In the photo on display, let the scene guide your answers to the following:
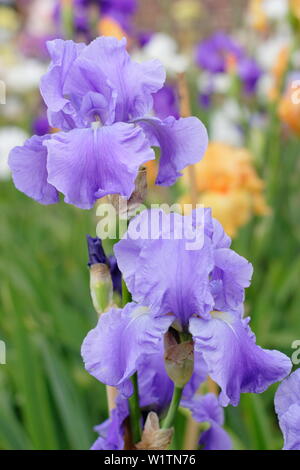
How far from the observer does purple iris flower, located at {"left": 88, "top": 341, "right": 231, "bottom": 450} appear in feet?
2.36

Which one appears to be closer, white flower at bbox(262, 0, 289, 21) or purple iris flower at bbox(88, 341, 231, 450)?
purple iris flower at bbox(88, 341, 231, 450)

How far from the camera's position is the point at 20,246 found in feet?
7.20

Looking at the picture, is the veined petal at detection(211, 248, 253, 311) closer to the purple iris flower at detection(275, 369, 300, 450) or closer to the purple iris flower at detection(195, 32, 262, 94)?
the purple iris flower at detection(275, 369, 300, 450)

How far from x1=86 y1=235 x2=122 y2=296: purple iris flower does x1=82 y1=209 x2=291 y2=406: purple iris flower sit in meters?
0.11

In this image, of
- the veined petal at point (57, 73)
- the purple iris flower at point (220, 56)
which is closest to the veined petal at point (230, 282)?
the veined petal at point (57, 73)

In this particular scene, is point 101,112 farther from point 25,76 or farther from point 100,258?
point 25,76

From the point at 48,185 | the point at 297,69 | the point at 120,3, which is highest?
the point at 120,3

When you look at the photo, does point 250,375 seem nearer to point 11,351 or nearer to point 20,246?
point 11,351

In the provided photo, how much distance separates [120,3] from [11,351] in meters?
1.60

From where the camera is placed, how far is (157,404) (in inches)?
30.8

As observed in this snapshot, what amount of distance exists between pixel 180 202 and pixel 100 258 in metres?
0.82

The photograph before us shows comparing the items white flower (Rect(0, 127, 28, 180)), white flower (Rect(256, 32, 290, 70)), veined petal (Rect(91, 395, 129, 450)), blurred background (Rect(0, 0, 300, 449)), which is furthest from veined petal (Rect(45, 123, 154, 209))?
white flower (Rect(256, 32, 290, 70))

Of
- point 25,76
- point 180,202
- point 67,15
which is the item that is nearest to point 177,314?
point 180,202
